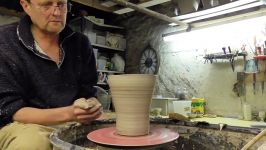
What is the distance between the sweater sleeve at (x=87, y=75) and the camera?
146 centimetres

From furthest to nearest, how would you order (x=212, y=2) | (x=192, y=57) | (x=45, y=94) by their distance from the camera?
(x=192, y=57), (x=212, y=2), (x=45, y=94)

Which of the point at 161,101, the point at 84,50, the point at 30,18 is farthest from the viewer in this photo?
the point at 161,101

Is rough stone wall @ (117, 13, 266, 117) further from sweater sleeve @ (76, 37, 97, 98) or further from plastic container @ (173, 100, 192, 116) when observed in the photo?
sweater sleeve @ (76, 37, 97, 98)

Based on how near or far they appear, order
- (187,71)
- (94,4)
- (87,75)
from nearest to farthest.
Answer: (87,75) → (187,71) → (94,4)

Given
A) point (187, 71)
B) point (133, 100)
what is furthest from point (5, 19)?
point (133, 100)

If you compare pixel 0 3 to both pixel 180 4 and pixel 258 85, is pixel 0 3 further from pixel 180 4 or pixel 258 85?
pixel 258 85

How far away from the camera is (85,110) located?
0.99 meters

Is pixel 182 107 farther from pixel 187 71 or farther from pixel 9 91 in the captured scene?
pixel 9 91

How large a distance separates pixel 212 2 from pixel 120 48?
192cm

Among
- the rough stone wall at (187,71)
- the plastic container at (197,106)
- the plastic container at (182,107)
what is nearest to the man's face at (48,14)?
the plastic container at (182,107)

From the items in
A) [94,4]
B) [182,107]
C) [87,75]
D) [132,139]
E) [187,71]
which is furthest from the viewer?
[94,4]

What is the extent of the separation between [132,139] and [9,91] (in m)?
0.53

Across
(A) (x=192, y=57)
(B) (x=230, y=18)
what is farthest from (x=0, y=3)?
(B) (x=230, y=18)

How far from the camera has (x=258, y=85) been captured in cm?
263
